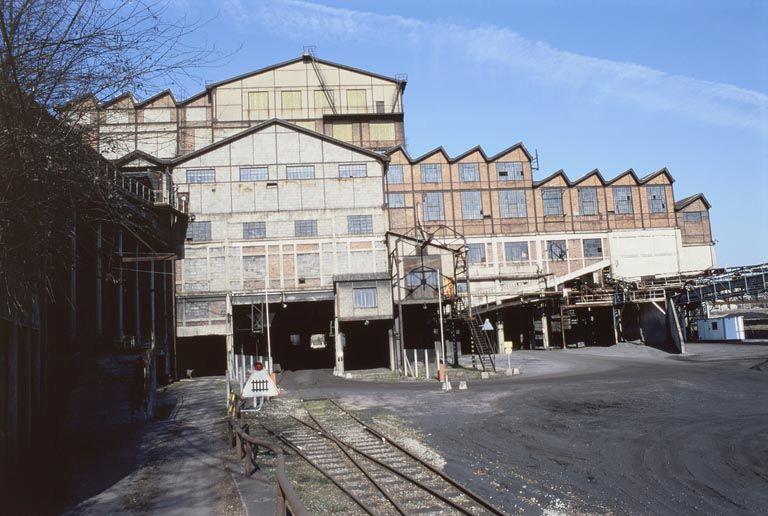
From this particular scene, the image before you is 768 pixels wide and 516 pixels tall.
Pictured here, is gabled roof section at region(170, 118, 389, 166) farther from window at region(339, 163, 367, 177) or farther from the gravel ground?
the gravel ground

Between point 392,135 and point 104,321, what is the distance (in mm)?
31190

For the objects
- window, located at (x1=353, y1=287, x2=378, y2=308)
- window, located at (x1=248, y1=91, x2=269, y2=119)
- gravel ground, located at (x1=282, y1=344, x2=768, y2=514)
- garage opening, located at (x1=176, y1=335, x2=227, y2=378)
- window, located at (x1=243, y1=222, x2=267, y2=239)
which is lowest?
gravel ground, located at (x1=282, y1=344, x2=768, y2=514)

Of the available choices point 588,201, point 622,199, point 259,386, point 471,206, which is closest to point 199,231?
point 471,206

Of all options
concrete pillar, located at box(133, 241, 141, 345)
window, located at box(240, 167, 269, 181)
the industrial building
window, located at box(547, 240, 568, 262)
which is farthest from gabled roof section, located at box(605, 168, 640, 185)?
concrete pillar, located at box(133, 241, 141, 345)

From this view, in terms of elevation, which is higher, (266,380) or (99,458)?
(266,380)

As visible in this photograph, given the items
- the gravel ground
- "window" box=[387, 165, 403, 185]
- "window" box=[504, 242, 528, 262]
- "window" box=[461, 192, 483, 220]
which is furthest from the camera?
"window" box=[387, 165, 403, 185]

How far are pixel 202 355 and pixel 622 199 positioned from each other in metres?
33.9

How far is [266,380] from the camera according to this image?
48.8ft

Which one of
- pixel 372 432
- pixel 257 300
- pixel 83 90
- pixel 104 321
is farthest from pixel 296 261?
pixel 83 90

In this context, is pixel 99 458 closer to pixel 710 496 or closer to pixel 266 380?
pixel 266 380

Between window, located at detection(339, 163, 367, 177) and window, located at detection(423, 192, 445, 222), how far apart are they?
1020cm

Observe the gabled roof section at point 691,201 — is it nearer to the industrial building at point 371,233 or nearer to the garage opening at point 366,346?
the industrial building at point 371,233

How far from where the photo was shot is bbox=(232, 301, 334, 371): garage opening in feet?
121

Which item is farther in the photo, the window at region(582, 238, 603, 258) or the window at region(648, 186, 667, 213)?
the window at region(648, 186, 667, 213)
